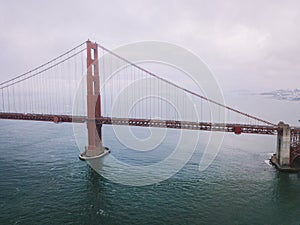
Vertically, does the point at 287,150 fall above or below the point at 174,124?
below

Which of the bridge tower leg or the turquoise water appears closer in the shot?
the turquoise water

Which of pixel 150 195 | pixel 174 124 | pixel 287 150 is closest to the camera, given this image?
pixel 150 195

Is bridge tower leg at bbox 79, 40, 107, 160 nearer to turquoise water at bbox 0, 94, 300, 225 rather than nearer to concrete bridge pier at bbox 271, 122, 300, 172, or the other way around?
turquoise water at bbox 0, 94, 300, 225

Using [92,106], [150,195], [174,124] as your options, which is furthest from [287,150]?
[92,106]

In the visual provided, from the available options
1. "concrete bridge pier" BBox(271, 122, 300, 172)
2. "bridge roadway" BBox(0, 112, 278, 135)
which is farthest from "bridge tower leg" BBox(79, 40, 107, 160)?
"concrete bridge pier" BBox(271, 122, 300, 172)

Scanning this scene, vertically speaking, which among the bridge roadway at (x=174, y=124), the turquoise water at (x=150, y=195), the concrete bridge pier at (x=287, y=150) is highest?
the bridge roadway at (x=174, y=124)

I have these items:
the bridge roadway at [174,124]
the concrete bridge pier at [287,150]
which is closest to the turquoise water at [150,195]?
the concrete bridge pier at [287,150]

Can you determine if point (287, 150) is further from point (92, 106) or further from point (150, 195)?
point (92, 106)

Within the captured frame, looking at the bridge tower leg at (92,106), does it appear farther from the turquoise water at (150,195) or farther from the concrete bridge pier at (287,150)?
the concrete bridge pier at (287,150)

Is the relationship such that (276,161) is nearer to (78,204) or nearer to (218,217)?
(218,217)
